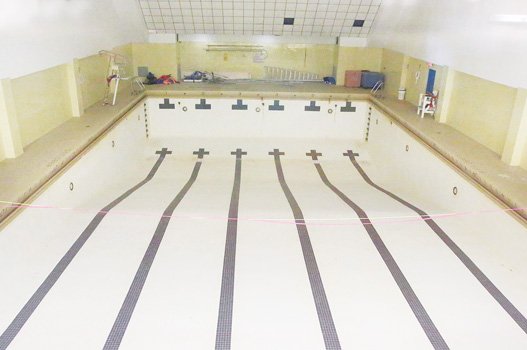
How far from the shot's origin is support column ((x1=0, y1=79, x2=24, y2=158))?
11.6 feet

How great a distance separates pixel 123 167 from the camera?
549 centimetres

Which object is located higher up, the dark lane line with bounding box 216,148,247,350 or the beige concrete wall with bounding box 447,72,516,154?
the beige concrete wall with bounding box 447,72,516,154

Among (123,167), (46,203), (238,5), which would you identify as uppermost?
(238,5)

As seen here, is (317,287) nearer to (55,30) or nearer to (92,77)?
(55,30)

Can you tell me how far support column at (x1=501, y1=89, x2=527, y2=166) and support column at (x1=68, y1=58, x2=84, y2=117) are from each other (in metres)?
4.89

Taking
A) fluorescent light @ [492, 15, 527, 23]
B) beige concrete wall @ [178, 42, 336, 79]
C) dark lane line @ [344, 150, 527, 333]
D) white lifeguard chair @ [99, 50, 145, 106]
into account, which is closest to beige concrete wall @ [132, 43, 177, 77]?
beige concrete wall @ [178, 42, 336, 79]

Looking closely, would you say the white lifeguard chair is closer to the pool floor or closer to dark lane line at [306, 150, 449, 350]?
the pool floor

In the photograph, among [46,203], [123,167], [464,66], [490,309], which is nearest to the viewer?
[490,309]

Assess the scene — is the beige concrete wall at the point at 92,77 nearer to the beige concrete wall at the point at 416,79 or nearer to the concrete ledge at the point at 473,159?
the concrete ledge at the point at 473,159

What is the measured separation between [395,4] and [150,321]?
5.81 m

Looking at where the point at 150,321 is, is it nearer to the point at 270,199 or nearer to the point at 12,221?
the point at 12,221

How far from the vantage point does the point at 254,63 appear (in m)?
7.91

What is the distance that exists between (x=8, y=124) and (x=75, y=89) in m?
1.64

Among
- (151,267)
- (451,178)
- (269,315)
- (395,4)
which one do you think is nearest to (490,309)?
(269,315)
